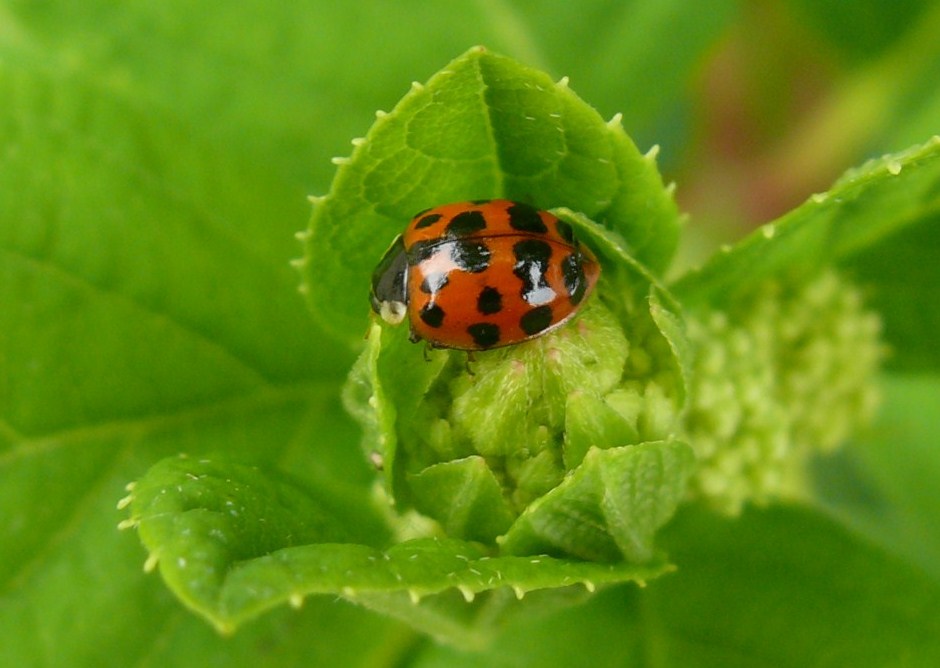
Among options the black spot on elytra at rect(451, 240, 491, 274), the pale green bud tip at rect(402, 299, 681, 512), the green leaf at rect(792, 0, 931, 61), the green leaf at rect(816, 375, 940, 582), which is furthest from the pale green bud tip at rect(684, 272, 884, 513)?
the green leaf at rect(792, 0, 931, 61)

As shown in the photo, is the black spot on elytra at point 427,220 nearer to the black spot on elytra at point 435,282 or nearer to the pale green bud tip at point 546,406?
the black spot on elytra at point 435,282

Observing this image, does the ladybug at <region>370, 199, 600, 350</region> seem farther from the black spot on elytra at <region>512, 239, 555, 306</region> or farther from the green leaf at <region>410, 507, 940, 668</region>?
the green leaf at <region>410, 507, 940, 668</region>

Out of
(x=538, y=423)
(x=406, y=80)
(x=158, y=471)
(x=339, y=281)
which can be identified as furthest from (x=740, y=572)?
(x=406, y=80)

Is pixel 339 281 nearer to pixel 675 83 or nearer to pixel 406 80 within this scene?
pixel 406 80

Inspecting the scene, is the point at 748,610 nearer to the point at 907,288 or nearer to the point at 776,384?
the point at 776,384

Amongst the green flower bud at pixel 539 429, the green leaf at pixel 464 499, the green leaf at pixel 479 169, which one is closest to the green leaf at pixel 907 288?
the green leaf at pixel 479 169
